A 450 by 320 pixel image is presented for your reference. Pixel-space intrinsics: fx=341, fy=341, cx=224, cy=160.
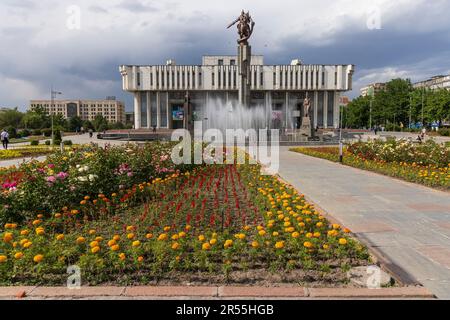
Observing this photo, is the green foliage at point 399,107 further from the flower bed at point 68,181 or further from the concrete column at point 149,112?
the flower bed at point 68,181

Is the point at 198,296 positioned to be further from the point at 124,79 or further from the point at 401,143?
the point at 124,79

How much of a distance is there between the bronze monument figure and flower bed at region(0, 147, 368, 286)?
27512 millimetres

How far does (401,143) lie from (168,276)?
14222mm

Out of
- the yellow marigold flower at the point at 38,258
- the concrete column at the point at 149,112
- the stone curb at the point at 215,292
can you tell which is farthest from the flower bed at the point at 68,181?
the concrete column at the point at 149,112

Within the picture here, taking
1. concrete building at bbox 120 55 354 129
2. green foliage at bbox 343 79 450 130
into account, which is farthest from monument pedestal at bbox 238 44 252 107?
green foliage at bbox 343 79 450 130

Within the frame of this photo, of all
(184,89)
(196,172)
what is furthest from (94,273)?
(184,89)

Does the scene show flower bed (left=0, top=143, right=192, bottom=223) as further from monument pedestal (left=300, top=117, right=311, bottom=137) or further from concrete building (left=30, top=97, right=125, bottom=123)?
concrete building (left=30, top=97, right=125, bottom=123)

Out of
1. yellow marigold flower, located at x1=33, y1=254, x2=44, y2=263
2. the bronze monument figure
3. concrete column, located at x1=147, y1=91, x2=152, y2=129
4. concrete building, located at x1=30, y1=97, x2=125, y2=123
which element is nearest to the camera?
yellow marigold flower, located at x1=33, y1=254, x2=44, y2=263

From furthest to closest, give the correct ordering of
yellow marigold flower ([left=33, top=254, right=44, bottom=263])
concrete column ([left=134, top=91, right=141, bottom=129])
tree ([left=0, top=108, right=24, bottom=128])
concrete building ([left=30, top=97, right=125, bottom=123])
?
1. concrete building ([left=30, top=97, right=125, bottom=123])
2. tree ([left=0, top=108, right=24, bottom=128])
3. concrete column ([left=134, top=91, right=141, bottom=129])
4. yellow marigold flower ([left=33, top=254, right=44, bottom=263])

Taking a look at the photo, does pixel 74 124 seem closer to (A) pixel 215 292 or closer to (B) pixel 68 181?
(B) pixel 68 181

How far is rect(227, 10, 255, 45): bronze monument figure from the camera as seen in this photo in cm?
3081

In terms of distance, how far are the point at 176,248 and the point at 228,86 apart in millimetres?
68793

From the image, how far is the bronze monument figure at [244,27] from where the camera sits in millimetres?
30812

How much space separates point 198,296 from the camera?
325 cm
